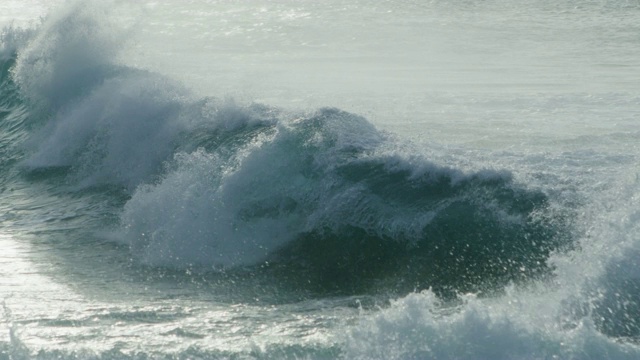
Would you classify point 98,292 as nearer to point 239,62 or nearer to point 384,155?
point 384,155

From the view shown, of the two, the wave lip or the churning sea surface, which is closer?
the churning sea surface

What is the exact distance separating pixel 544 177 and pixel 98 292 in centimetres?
401

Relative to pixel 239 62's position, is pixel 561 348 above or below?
above

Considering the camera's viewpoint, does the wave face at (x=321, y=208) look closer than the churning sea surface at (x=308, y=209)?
No

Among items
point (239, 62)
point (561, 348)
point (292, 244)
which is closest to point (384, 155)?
point (292, 244)

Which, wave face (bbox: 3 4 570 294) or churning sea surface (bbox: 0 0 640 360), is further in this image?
wave face (bbox: 3 4 570 294)

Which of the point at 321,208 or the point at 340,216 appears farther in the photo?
the point at 321,208

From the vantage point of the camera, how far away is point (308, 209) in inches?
342

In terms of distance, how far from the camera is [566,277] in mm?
6539

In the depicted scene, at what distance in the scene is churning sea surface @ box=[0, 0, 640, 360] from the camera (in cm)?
611

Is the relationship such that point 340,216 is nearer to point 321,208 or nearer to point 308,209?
point 321,208

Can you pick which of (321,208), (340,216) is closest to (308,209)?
Answer: (321,208)

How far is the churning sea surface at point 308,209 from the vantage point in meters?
6.11

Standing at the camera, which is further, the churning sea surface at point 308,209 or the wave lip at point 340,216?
the wave lip at point 340,216
